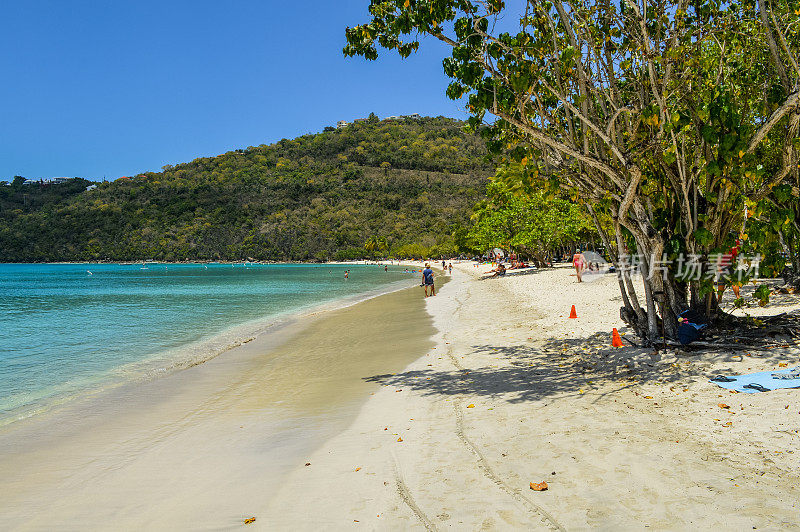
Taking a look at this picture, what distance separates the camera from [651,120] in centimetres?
715

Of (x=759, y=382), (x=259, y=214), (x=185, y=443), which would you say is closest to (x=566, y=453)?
(x=759, y=382)

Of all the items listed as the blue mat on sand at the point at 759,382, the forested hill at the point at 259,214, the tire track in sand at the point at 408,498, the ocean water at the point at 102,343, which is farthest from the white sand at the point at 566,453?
the forested hill at the point at 259,214

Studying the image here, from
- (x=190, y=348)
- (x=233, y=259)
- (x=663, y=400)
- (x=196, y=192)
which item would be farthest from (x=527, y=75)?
(x=196, y=192)

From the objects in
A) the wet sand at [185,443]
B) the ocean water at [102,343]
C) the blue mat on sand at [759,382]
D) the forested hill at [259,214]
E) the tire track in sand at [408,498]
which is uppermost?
the forested hill at [259,214]

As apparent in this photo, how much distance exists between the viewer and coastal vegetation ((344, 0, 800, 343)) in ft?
24.0

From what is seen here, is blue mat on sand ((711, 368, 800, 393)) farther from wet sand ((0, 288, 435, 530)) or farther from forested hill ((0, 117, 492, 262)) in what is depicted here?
forested hill ((0, 117, 492, 262))

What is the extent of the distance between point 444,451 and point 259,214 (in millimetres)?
182167

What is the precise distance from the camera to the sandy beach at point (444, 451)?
12.6ft

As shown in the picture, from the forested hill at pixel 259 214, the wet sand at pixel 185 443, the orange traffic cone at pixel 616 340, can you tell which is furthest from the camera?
the forested hill at pixel 259 214

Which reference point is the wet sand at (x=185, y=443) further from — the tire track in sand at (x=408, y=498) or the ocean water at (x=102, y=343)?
the ocean water at (x=102, y=343)

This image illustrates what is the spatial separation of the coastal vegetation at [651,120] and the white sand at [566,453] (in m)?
1.96

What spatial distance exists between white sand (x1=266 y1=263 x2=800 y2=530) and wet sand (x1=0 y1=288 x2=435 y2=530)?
548mm

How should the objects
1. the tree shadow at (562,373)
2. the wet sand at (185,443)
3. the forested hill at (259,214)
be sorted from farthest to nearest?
the forested hill at (259,214) → the tree shadow at (562,373) → the wet sand at (185,443)

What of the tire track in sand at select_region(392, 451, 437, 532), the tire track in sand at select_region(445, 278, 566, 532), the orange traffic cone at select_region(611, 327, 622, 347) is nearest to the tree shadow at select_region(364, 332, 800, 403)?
the orange traffic cone at select_region(611, 327, 622, 347)
